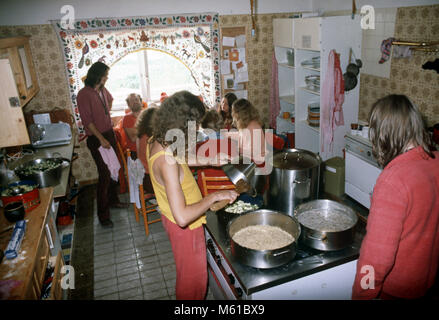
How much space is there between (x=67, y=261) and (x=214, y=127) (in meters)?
2.01

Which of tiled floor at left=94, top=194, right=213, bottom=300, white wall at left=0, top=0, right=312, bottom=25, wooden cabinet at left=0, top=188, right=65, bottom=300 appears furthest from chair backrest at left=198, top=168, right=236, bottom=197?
white wall at left=0, top=0, right=312, bottom=25

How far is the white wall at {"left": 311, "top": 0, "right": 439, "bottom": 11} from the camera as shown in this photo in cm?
330

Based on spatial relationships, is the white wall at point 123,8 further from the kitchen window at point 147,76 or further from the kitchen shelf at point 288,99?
the kitchen shelf at point 288,99

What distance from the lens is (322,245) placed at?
1683 millimetres

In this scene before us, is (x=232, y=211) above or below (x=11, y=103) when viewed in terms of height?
below

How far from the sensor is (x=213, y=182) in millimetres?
2736

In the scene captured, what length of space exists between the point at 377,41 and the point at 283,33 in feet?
4.45

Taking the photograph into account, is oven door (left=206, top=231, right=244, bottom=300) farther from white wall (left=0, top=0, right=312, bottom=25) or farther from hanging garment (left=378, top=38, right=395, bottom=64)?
white wall (left=0, top=0, right=312, bottom=25)

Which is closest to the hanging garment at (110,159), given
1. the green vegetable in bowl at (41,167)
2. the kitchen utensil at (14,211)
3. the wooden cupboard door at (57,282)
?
the green vegetable in bowl at (41,167)

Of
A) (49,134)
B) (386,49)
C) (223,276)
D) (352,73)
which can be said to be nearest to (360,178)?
(352,73)

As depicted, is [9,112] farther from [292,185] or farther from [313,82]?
[313,82]

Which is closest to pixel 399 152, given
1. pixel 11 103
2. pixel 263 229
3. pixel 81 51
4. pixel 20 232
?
pixel 263 229

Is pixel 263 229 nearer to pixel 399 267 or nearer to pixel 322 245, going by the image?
pixel 322 245

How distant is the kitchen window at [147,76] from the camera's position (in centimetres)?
477
